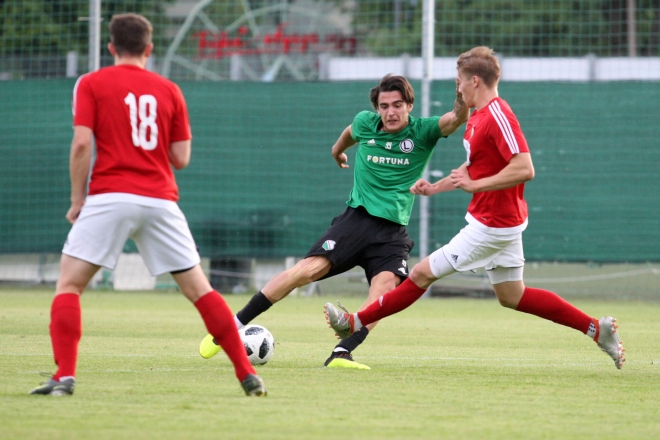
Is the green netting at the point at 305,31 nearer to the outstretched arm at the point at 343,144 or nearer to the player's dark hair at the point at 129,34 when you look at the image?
the outstretched arm at the point at 343,144

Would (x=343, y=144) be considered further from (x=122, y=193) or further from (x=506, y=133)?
(x=122, y=193)

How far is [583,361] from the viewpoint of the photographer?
7.52 m

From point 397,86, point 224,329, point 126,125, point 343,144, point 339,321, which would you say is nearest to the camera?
point 126,125

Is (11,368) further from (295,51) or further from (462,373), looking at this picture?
(295,51)

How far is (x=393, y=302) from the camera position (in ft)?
22.8

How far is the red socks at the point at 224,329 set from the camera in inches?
208

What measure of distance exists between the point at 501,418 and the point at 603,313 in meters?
8.21

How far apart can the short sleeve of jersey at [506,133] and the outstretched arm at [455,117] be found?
590 millimetres

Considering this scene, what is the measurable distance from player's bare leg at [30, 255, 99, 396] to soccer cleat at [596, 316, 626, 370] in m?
3.38

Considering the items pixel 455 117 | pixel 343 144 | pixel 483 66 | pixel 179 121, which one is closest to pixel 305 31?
pixel 343 144

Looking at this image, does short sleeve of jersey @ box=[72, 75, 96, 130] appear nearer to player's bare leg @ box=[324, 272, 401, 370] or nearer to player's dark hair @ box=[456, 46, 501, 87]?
player's bare leg @ box=[324, 272, 401, 370]

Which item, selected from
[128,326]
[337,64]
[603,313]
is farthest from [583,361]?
[337,64]

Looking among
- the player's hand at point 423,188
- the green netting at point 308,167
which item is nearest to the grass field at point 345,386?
the player's hand at point 423,188

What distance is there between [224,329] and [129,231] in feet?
2.29
